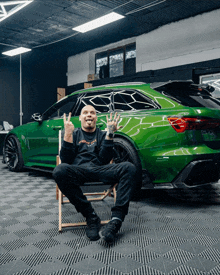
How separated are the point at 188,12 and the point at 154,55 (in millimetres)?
1705

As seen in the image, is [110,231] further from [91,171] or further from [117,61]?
[117,61]

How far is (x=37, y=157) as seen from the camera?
4809mm

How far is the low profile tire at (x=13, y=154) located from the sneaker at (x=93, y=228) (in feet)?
11.2

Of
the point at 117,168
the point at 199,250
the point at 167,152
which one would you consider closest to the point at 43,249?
the point at 117,168

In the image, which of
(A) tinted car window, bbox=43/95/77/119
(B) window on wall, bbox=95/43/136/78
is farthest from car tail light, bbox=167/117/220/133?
(B) window on wall, bbox=95/43/136/78

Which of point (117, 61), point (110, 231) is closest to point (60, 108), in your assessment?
point (110, 231)

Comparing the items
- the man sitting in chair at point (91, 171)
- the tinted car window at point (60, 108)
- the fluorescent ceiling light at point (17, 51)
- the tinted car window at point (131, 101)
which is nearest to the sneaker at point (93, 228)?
the man sitting in chair at point (91, 171)

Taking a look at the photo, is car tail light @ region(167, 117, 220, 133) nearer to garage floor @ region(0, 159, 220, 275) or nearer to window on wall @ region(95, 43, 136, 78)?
garage floor @ region(0, 159, 220, 275)

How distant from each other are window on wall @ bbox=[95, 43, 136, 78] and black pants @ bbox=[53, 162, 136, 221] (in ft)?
26.3

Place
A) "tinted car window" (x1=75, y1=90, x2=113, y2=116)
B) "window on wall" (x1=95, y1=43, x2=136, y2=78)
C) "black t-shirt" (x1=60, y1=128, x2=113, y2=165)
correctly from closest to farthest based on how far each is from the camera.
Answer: "black t-shirt" (x1=60, y1=128, x2=113, y2=165) → "tinted car window" (x1=75, y1=90, x2=113, y2=116) → "window on wall" (x1=95, y1=43, x2=136, y2=78)

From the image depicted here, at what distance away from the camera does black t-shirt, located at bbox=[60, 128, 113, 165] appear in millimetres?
2453

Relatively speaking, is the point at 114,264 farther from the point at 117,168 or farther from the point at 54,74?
the point at 54,74

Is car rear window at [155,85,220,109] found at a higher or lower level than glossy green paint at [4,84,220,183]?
higher

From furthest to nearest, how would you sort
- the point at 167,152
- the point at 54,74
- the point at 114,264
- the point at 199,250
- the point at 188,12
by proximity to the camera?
the point at 54,74 → the point at 188,12 → the point at 167,152 → the point at 199,250 → the point at 114,264
